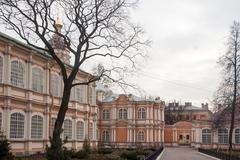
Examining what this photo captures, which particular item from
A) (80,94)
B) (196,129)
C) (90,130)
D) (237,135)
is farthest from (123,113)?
(80,94)

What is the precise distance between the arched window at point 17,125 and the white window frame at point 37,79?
131 inches

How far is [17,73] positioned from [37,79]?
3.63 m

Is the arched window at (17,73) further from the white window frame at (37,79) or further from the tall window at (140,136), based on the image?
the tall window at (140,136)

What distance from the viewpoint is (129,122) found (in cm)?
7519

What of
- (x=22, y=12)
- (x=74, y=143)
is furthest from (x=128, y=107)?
(x=22, y=12)

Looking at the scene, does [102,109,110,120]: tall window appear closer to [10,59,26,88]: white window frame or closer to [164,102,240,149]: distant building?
[164,102,240,149]: distant building

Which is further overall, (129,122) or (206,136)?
(129,122)

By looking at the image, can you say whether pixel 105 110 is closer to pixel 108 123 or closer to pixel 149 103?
pixel 108 123

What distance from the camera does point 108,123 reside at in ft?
254

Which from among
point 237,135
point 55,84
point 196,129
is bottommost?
point 237,135

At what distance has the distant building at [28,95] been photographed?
3123cm

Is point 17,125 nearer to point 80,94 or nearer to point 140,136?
point 80,94

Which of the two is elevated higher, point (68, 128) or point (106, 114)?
point (106, 114)

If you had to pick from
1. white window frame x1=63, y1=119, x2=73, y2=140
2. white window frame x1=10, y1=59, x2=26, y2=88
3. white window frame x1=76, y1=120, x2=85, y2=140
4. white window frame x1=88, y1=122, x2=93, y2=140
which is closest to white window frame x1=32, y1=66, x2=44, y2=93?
white window frame x1=10, y1=59, x2=26, y2=88
